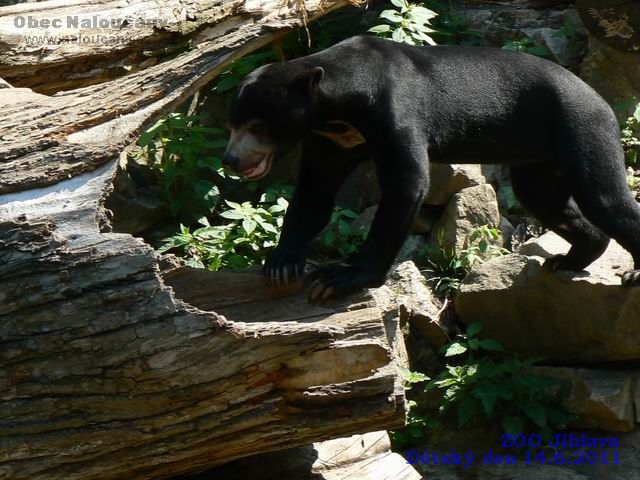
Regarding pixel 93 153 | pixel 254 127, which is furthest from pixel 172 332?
pixel 254 127

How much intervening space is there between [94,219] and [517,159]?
296 cm

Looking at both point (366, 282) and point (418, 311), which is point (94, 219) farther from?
point (418, 311)

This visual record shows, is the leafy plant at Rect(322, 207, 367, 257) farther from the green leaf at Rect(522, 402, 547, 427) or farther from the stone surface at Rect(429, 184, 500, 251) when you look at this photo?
the green leaf at Rect(522, 402, 547, 427)

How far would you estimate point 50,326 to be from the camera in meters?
3.83

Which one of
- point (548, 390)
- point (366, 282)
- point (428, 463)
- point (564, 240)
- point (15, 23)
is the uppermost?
point (15, 23)

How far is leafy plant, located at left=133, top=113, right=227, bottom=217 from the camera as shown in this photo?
7121 millimetres

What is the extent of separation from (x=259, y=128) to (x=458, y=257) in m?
2.47

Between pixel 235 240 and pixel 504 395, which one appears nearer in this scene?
pixel 504 395

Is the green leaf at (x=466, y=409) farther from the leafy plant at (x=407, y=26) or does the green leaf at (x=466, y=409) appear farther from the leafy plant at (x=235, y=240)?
the leafy plant at (x=407, y=26)

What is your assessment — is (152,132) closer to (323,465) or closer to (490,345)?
(490,345)

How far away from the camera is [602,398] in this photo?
5.81 metres

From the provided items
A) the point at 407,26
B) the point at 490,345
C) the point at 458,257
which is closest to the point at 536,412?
the point at 490,345

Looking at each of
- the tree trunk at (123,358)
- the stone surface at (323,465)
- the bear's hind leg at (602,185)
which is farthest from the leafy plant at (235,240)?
the tree trunk at (123,358)

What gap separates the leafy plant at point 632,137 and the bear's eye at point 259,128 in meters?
3.76
